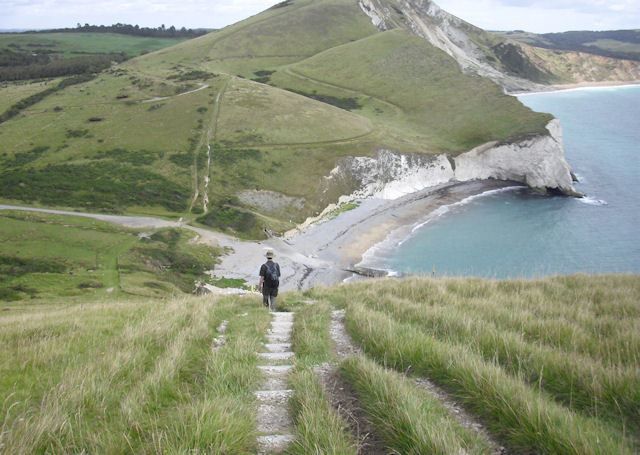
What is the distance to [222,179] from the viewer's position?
74000 millimetres

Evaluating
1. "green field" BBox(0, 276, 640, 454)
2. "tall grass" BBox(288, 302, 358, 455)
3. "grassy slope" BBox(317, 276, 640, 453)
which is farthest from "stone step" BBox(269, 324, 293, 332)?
"tall grass" BBox(288, 302, 358, 455)

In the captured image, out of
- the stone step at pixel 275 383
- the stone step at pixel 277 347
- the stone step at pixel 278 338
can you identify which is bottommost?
the stone step at pixel 278 338

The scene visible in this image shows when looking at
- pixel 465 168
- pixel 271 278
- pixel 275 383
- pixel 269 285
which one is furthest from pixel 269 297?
pixel 465 168

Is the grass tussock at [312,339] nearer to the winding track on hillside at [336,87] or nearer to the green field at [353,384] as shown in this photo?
the green field at [353,384]

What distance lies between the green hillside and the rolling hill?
31cm

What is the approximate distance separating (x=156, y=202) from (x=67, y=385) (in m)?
66.9

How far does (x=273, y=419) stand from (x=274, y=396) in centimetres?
61

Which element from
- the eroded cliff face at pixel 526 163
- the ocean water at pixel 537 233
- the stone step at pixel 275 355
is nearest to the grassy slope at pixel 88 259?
the ocean water at pixel 537 233

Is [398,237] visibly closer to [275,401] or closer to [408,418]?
[275,401]

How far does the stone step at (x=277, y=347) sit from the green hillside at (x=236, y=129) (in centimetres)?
5447

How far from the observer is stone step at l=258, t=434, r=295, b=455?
4.18 metres

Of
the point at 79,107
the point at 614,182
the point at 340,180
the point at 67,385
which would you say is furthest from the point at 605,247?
the point at 79,107

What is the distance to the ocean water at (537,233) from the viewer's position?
55.8 meters

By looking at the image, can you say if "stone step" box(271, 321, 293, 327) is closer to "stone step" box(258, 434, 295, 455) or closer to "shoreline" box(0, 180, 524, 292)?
"stone step" box(258, 434, 295, 455)
